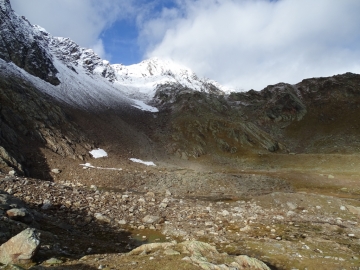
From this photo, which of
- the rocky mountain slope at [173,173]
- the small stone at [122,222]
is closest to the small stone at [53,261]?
the rocky mountain slope at [173,173]

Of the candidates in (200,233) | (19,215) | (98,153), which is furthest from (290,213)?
(98,153)

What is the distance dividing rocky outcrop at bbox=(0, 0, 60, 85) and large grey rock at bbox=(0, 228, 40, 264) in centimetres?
7995

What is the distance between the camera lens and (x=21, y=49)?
261 ft

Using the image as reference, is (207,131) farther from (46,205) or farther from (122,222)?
(46,205)

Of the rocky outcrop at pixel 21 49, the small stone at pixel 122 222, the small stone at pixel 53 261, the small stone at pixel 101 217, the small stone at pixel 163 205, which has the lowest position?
the small stone at pixel 122 222

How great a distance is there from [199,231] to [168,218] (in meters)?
3.42

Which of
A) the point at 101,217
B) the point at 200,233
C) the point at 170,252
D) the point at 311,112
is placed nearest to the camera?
the point at 170,252

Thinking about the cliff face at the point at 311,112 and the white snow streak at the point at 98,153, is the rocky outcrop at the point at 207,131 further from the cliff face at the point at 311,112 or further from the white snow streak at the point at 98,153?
the white snow streak at the point at 98,153

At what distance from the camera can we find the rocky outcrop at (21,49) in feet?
249

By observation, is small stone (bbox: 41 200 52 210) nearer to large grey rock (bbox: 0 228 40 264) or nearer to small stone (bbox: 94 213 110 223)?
small stone (bbox: 94 213 110 223)

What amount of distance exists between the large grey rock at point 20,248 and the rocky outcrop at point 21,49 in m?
80.0

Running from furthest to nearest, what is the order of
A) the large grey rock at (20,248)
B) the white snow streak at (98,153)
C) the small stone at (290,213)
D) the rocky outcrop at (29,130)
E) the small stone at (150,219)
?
the white snow streak at (98,153) < the rocky outcrop at (29,130) < the small stone at (290,213) < the small stone at (150,219) < the large grey rock at (20,248)

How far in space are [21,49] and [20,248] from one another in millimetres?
89781

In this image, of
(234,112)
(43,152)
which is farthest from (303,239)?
(234,112)
